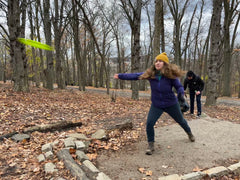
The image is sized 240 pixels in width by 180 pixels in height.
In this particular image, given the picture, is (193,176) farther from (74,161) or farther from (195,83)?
(195,83)

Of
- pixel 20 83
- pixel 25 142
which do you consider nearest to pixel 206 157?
pixel 25 142

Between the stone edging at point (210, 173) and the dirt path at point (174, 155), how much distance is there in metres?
0.20

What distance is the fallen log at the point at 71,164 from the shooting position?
8.69ft

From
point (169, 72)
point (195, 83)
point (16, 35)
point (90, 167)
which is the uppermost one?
point (16, 35)

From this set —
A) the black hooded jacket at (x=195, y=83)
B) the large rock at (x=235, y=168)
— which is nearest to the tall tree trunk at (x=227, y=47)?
the black hooded jacket at (x=195, y=83)

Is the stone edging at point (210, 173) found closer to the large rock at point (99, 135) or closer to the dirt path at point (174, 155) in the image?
the dirt path at point (174, 155)

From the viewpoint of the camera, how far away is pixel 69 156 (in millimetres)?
3135

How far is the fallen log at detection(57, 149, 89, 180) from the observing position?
104 inches

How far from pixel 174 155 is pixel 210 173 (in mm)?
834

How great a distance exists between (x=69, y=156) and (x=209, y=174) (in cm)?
251

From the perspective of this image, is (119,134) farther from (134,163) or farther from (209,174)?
(209,174)

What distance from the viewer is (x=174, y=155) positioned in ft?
11.9

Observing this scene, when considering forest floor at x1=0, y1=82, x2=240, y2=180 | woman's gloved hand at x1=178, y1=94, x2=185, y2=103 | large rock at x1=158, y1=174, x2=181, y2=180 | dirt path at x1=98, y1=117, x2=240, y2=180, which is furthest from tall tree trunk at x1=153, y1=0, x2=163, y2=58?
large rock at x1=158, y1=174, x2=181, y2=180

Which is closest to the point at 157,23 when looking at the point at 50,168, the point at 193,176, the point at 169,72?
the point at 169,72
